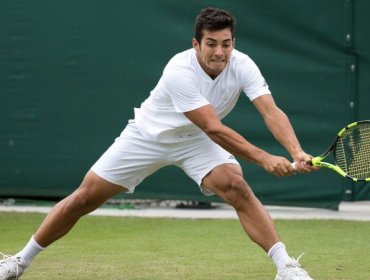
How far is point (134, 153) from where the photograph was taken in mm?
5676

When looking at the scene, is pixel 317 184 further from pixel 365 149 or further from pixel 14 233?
pixel 365 149

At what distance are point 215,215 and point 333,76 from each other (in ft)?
5.58

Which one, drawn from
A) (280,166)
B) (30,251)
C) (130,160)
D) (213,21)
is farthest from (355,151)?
(30,251)

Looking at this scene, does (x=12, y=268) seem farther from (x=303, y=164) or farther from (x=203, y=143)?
(x=303, y=164)

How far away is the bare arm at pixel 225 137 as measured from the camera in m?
5.09

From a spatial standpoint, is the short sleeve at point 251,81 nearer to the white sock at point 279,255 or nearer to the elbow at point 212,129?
the elbow at point 212,129

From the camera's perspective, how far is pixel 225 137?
5168mm

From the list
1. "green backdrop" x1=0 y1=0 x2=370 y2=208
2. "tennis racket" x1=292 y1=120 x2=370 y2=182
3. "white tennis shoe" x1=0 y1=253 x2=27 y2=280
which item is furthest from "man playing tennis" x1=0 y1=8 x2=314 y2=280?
"green backdrop" x1=0 y1=0 x2=370 y2=208

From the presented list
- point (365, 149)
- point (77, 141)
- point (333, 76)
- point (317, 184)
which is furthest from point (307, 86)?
point (365, 149)

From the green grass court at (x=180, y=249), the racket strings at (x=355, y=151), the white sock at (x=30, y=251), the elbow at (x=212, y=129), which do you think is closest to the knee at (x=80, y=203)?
the white sock at (x=30, y=251)

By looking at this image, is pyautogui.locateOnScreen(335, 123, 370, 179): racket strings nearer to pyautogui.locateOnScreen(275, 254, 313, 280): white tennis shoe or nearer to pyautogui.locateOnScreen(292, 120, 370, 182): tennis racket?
pyautogui.locateOnScreen(292, 120, 370, 182): tennis racket

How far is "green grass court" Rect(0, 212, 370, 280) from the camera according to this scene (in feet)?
20.5

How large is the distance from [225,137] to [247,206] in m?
0.50

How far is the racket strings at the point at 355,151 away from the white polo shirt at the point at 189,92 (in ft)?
1.78
